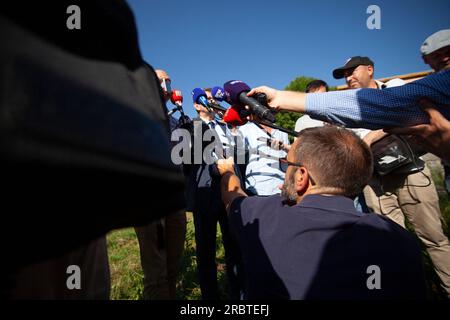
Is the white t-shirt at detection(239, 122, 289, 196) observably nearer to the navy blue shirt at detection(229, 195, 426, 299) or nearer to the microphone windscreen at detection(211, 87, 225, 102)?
the microphone windscreen at detection(211, 87, 225, 102)

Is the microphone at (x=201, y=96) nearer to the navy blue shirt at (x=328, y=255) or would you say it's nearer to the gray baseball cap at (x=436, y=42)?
the navy blue shirt at (x=328, y=255)


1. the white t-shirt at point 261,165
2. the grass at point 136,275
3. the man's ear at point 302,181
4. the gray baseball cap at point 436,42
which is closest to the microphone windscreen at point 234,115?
the man's ear at point 302,181

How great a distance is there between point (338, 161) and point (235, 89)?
0.81 m

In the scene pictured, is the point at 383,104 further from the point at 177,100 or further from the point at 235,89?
the point at 177,100

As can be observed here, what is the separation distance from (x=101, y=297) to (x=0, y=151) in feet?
2.67

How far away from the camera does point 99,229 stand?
447 mm

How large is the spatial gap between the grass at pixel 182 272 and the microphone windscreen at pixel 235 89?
2.25 m

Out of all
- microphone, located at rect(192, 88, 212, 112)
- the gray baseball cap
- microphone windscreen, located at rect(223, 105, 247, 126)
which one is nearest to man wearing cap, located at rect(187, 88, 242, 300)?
microphone, located at rect(192, 88, 212, 112)

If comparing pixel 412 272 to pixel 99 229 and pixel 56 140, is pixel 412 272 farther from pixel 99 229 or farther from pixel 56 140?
pixel 56 140

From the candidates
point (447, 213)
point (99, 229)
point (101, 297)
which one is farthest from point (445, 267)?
point (99, 229)

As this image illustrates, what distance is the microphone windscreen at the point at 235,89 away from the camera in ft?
5.66

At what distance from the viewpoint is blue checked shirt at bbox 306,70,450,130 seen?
1.48 m
